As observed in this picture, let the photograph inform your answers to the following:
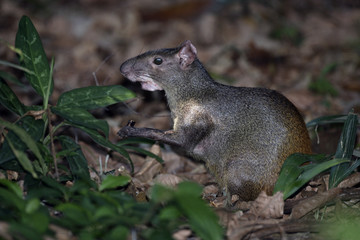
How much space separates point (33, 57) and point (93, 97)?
0.65 metres

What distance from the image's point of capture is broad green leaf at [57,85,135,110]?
4.47 metres

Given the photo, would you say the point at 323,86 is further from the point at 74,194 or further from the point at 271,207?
the point at 74,194

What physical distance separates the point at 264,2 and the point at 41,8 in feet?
16.4

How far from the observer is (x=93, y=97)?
453 cm

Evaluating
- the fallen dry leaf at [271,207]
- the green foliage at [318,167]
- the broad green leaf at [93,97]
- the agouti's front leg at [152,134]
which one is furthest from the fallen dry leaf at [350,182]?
the broad green leaf at [93,97]

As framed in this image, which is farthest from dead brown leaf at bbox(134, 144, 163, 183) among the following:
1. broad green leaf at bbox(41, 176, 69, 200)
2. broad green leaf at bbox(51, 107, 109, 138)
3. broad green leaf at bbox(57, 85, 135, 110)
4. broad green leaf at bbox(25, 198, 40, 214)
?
broad green leaf at bbox(25, 198, 40, 214)

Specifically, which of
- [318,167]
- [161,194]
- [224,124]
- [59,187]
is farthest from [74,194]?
[318,167]

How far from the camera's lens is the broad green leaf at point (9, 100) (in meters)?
4.29

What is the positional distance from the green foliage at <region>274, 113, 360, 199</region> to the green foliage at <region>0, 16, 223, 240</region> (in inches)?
37.7

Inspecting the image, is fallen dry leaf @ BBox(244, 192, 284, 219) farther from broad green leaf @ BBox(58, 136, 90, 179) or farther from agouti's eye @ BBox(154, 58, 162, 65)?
agouti's eye @ BBox(154, 58, 162, 65)

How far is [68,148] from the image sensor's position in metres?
4.46

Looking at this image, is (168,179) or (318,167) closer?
(318,167)

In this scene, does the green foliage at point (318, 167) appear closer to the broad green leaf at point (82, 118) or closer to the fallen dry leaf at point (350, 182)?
the fallen dry leaf at point (350, 182)

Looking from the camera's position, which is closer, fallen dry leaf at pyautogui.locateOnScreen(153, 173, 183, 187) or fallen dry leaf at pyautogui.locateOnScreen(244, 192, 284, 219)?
fallen dry leaf at pyautogui.locateOnScreen(244, 192, 284, 219)
